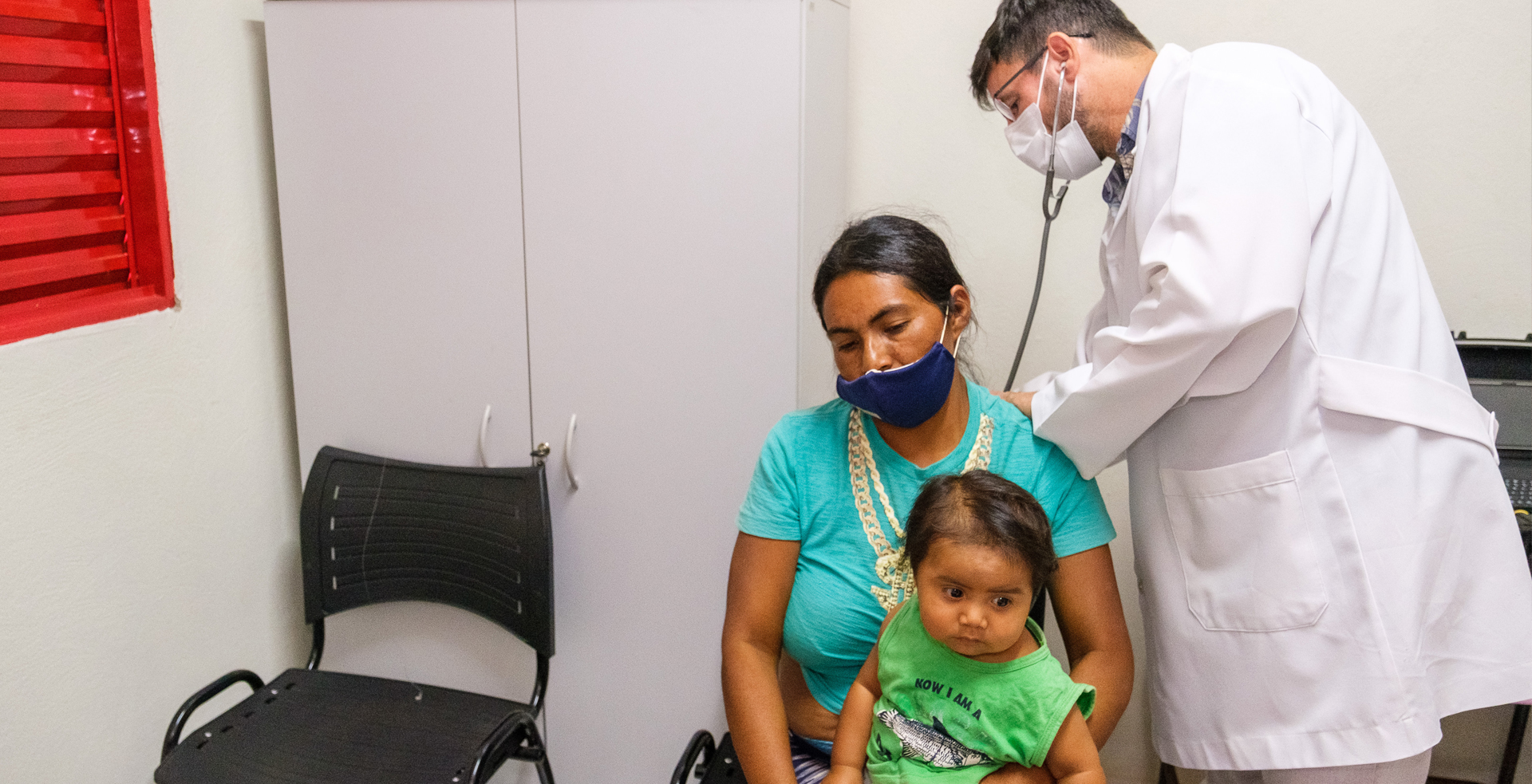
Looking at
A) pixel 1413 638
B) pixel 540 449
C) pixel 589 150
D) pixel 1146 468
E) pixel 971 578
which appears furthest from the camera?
pixel 540 449

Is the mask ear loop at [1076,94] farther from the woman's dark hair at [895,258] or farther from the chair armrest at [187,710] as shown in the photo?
the chair armrest at [187,710]

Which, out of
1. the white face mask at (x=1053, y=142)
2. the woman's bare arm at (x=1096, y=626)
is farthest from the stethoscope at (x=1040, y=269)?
the woman's bare arm at (x=1096, y=626)

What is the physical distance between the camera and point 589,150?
1.75 m

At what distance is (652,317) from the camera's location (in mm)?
1788

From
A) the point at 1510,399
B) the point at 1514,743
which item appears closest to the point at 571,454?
the point at 1510,399

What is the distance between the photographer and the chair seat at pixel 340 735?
5.24ft

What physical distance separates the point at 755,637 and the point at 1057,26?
0.96 meters

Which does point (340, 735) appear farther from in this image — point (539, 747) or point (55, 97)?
point (55, 97)

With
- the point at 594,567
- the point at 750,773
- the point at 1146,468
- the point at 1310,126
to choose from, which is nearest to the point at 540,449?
the point at 594,567

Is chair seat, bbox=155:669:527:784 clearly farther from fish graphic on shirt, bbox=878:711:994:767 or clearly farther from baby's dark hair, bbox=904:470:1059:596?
baby's dark hair, bbox=904:470:1059:596

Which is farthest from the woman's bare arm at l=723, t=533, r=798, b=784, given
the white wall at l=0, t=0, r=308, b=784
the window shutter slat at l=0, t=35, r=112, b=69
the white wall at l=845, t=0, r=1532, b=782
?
the window shutter slat at l=0, t=35, r=112, b=69

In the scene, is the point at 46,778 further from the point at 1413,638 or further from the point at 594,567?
the point at 1413,638

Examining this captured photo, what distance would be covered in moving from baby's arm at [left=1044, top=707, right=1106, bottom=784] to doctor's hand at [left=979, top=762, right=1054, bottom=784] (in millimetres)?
31

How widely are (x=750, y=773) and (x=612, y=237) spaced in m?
0.94
